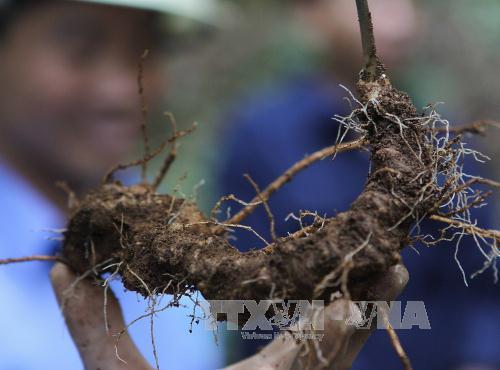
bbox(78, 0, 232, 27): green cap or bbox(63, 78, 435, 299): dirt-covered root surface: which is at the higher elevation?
bbox(78, 0, 232, 27): green cap

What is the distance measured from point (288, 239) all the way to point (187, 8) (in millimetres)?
1265

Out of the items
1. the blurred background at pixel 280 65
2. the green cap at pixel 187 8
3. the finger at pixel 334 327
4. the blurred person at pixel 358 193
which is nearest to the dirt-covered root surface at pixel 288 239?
the finger at pixel 334 327

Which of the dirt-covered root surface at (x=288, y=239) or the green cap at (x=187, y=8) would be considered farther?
the green cap at (x=187, y=8)

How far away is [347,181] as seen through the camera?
1599 millimetres

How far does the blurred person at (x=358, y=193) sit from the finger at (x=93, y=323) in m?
0.59

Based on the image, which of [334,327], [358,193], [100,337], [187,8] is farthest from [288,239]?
[187,8]

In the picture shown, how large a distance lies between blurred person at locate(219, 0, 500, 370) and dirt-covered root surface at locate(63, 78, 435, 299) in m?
0.62

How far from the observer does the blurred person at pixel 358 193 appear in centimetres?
155

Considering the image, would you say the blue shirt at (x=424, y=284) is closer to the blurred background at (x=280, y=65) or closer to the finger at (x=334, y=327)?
the finger at (x=334, y=327)

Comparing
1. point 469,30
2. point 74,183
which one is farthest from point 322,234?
point 469,30

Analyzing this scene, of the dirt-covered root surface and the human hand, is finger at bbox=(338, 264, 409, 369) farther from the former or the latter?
the human hand

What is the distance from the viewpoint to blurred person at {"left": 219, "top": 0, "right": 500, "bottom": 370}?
155 centimetres

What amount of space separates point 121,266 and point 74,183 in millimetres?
A: 858

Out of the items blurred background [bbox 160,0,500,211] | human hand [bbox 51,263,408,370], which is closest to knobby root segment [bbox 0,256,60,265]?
human hand [bbox 51,263,408,370]
